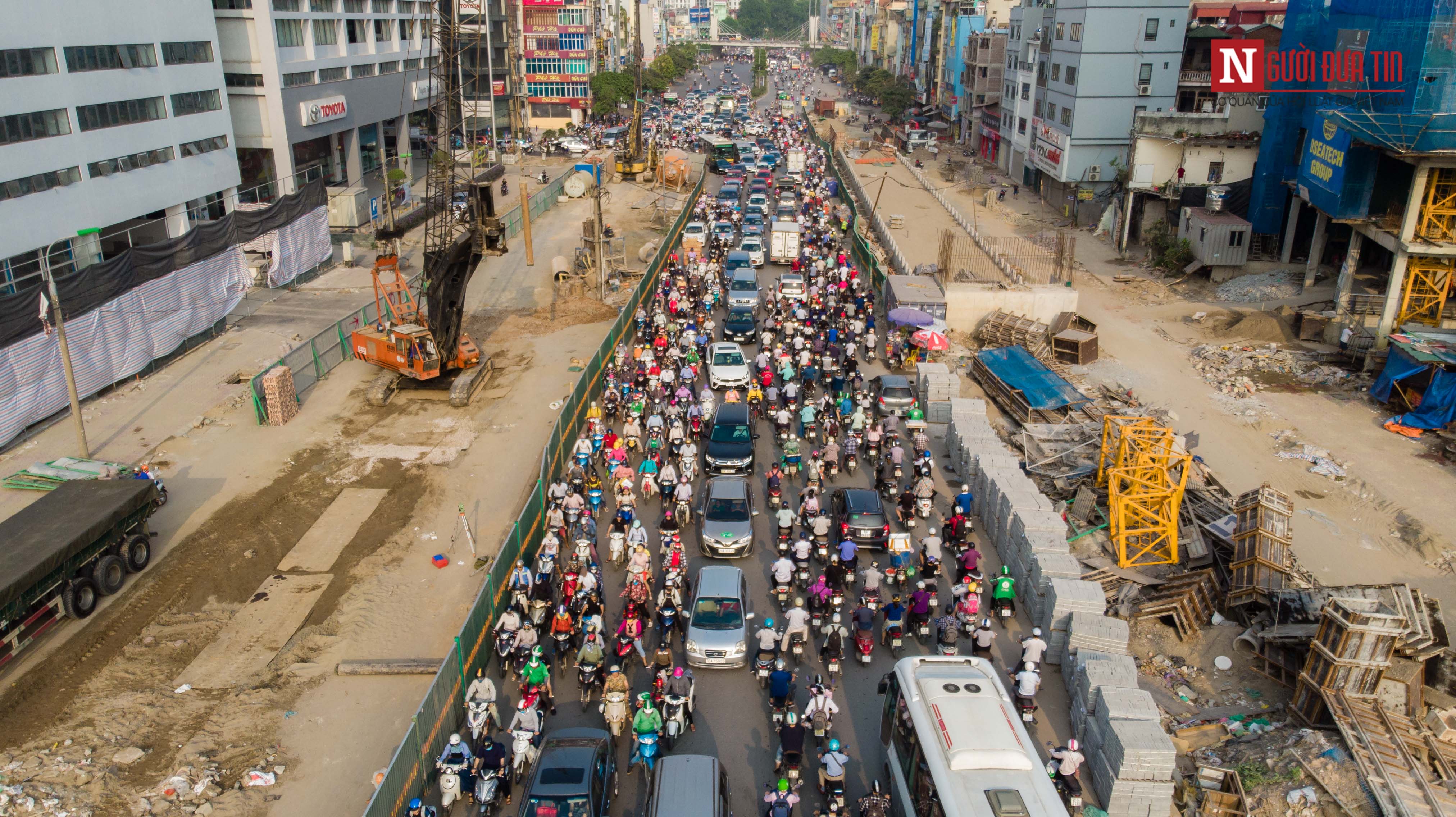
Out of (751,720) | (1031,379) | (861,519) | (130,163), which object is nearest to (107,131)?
(130,163)

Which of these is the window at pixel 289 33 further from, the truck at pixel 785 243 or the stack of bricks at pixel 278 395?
the stack of bricks at pixel 278 395

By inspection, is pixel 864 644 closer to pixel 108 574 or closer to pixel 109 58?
pixel 108 574

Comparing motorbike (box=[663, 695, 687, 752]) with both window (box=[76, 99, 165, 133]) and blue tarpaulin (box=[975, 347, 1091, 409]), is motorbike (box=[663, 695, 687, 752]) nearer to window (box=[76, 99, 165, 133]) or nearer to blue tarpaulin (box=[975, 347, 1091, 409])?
blue tarpaulin (box=[975, 347, 1091, 409])

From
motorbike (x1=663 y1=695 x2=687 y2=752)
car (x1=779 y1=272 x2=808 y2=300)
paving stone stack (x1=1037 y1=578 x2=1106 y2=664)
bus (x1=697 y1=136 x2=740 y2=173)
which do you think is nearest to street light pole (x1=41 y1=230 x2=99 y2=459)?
motorbike (x1=663 y1=695 x2=687 y2=752)

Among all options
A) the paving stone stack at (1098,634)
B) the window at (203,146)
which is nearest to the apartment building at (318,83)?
the window at (203,146)

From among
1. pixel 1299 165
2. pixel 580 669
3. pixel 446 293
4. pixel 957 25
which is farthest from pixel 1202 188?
pixel 957 25
